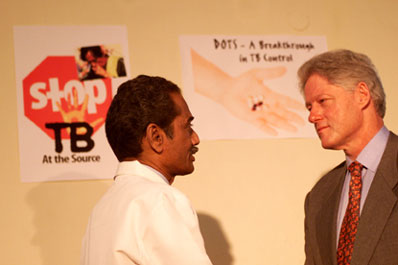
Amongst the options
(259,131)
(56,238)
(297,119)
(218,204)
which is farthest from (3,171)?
(297,119)

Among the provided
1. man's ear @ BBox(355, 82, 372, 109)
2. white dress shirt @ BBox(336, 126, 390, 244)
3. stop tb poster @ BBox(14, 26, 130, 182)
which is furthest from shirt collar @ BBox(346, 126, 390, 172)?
stop tb poster @ BBox(14, 26, 130, 182)

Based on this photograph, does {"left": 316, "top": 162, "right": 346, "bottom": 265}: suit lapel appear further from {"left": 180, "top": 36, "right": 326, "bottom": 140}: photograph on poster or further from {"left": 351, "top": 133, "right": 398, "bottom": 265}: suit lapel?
{"left": 180, "top": 36, "right": 326, "bottom": 140}: photograph on poster

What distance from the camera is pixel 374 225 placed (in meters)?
1.71

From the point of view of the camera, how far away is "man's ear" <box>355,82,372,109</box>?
185 cm

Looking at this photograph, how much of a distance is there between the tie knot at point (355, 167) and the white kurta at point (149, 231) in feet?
2.18

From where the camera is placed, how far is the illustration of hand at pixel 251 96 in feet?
7.50

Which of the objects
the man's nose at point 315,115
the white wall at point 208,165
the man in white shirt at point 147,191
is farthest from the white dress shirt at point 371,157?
the man in white shirt at point 147,191

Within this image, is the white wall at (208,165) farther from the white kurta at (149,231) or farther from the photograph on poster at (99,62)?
the white kurta at (149,231)

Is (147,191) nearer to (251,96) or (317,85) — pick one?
(317,85)

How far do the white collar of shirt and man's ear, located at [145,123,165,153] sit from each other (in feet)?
0.19

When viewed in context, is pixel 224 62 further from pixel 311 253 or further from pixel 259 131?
Answer: pixel 311 253

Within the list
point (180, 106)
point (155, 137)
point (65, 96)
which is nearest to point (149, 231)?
point (155, 137)

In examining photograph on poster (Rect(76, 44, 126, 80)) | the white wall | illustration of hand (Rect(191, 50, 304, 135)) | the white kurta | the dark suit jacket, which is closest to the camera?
the white kurta

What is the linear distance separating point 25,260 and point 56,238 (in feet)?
0.41
